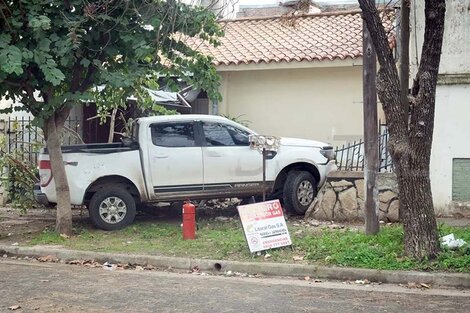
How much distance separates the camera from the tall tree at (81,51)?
934cm

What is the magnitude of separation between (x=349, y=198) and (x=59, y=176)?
200 inches

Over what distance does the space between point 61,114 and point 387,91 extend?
545 cm

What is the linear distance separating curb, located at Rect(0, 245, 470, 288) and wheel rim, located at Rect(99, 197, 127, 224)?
1.40 metres

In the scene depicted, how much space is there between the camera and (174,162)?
11258 millimetres

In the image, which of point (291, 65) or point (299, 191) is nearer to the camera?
point (299, 191)

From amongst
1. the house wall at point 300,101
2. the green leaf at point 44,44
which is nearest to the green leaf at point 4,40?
the green leaf at point 44,44

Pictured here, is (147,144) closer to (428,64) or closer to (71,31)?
(71,31)

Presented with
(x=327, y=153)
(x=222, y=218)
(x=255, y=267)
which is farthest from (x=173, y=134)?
(x=255, y=267)

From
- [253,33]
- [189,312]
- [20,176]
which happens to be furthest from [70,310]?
[253,33]

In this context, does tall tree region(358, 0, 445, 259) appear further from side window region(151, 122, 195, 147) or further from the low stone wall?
side window region(151, 122, 195, 147)

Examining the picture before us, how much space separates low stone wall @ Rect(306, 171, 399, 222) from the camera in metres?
11.3

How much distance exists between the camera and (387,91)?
327 inches

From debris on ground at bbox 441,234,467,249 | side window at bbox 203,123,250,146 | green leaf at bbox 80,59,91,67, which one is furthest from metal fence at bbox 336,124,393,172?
green leaf at bbox 80,59,91,67

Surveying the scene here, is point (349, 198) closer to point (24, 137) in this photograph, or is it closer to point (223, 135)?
point (223, 135)
